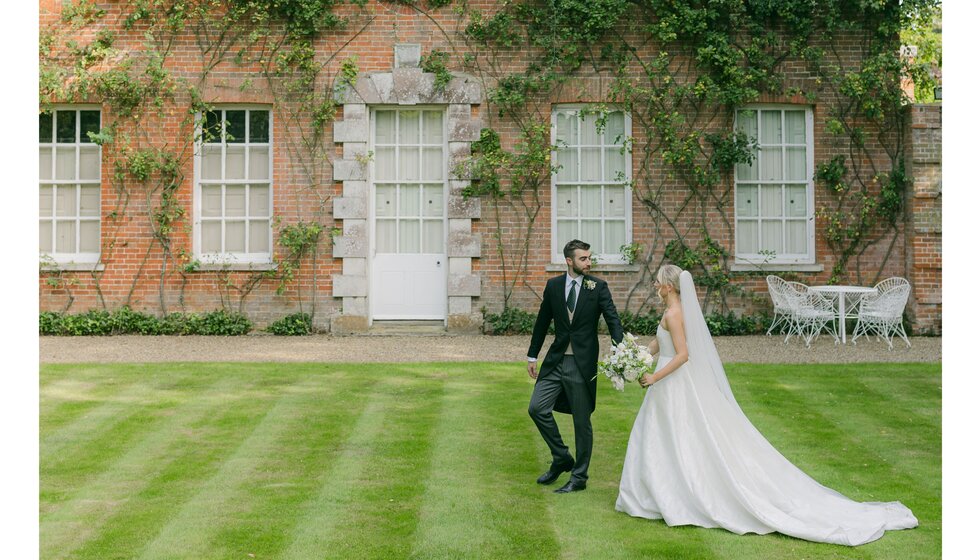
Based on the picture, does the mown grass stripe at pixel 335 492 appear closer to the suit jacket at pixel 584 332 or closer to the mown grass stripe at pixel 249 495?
the mown grass stripe at pixel 249 495

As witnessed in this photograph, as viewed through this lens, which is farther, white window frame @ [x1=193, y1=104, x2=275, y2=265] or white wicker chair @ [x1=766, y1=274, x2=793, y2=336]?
white window frame @ [x1=193, y1=104, x2=275, y2=265]

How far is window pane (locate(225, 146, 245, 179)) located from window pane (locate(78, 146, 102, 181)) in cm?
183

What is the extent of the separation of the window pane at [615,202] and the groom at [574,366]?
7.18 meters

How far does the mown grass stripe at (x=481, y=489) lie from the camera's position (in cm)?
549

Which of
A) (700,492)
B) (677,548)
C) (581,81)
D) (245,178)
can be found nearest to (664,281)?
(700,492)

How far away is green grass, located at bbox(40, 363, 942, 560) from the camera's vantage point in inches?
217

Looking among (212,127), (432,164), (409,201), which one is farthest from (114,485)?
(212,127)

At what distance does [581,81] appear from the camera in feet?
44.8

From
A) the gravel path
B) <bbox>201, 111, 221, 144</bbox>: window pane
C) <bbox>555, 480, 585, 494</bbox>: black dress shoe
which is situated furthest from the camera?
<bbox>201, 111, 221, 144</bbox>: window pane

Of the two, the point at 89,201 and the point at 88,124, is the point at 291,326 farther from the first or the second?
the point at 88,124

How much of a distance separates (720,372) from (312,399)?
434 cm

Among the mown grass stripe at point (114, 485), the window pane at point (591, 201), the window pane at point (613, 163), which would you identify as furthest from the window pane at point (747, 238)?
the mown grass stripe at point (114, 485)

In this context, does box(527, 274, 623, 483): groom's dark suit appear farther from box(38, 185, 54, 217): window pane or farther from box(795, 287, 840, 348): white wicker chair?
box(38, 185, 54, 217): window pane

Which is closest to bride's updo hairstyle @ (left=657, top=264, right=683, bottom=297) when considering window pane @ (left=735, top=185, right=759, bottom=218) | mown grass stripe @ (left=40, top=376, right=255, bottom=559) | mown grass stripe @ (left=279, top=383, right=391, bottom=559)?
mown grass stripe @ (left=279, top=383, right=391, bottom=559)
